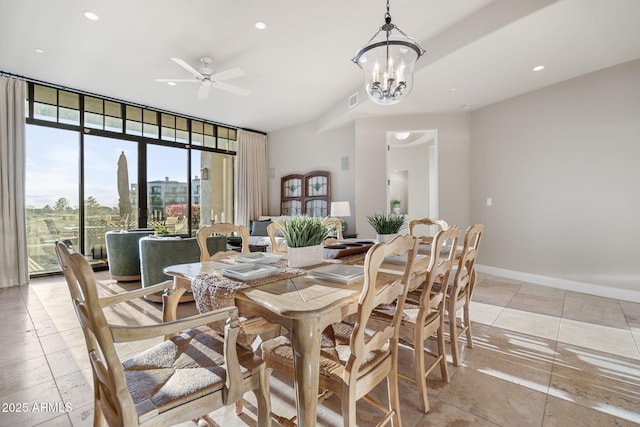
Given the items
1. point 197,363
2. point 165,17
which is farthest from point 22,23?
point 197,363

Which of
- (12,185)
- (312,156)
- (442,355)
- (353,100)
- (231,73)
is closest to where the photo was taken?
(442,355)

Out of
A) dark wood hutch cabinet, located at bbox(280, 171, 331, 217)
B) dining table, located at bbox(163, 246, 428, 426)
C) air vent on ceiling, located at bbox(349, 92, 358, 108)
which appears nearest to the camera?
dining table, located at bbox(163, 246, 428, 426)

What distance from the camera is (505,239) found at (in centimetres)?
448

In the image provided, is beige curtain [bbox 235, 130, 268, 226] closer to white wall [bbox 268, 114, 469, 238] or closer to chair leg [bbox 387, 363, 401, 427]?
white wall [bbox 268, 114, 469, 238]

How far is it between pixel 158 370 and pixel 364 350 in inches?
30.7

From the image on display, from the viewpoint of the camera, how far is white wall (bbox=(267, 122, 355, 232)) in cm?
571

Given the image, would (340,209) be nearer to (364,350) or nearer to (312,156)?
(312,156)

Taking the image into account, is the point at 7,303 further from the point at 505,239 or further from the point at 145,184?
the point at 505,239

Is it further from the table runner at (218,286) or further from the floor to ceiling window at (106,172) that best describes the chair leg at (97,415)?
the floor to ceiling window at (106,172)

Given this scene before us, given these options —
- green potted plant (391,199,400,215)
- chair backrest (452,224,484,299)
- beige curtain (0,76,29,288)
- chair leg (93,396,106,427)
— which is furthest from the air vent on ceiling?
beige curtain (0,76,29,288)

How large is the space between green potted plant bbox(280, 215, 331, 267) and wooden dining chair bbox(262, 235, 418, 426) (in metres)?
0.42

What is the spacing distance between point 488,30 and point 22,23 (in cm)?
469

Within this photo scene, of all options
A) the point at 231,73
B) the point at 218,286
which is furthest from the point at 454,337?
the point at 231,73

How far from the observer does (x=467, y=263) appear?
2.11 metres
